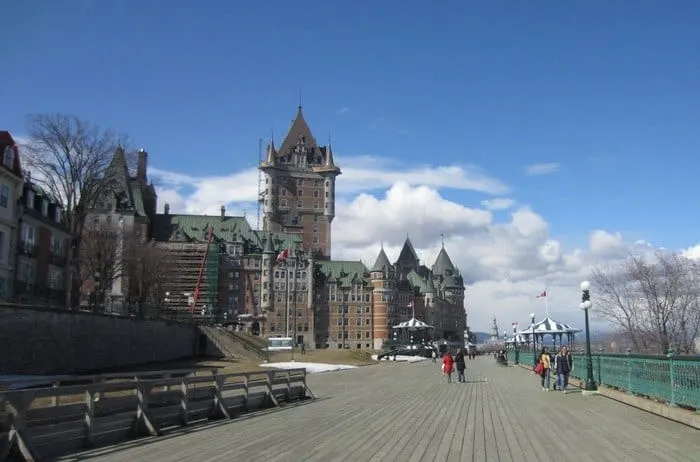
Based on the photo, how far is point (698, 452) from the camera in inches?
473

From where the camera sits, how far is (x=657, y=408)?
59.7 feet

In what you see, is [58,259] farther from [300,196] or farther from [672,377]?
[300,196]

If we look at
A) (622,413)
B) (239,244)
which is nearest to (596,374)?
(622,413)

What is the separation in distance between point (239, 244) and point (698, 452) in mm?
134559

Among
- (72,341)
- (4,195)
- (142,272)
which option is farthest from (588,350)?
(142,272)

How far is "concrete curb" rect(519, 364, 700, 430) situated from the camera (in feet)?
50.1

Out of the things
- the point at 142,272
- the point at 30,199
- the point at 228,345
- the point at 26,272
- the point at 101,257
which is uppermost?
the point at 30,199

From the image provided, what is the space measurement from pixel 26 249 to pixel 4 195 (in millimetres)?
5703

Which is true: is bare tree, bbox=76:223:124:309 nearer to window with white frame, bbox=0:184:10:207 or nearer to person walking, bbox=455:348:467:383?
window with white frame, bbox=0:184:10:207

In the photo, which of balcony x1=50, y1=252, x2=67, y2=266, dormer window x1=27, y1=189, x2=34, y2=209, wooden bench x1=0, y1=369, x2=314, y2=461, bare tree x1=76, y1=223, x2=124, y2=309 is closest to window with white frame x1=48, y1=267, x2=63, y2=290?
balcony x1=50, y1=252, x2=67, y2=266

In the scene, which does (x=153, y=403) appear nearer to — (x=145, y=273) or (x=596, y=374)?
(x=596, y=374)

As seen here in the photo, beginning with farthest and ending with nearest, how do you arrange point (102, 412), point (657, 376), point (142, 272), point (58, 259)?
point (142, 272), point (58, 259), point (657, 376), point (102, 412)

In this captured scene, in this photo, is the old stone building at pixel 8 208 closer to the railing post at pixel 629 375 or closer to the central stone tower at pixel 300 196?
the railing post at pixel 629 375

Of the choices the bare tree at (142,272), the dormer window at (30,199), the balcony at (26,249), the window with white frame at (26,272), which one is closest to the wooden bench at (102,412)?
the balcony at (26,249)
